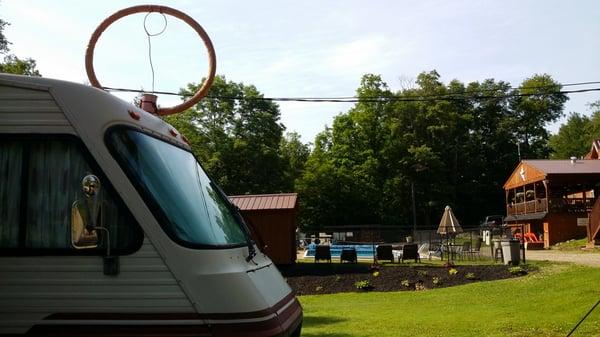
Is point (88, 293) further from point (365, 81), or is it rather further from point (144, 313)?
point (365, 81)

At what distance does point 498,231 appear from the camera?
27688 millimetres

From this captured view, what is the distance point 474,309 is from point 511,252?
8.36m

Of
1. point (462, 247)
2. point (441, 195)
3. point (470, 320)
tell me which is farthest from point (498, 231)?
point (441, 195)

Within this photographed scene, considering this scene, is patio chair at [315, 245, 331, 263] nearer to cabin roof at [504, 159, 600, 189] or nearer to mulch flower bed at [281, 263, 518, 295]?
mulch flower bed at [281, 263, 518, 295]

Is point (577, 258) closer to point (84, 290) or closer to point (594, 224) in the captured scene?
point (594, 224)

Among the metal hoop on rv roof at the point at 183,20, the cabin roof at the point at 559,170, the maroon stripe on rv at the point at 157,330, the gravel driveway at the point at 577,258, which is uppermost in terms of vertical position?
the cabin roof at the point at 559,170

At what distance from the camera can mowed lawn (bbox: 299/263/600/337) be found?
32.1 feet

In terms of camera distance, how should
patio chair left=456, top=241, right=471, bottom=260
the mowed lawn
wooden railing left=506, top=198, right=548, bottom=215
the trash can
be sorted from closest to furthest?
the mowed lawn, the trash can, patio chair left=456, top=241, right=471, bottom=260, wooden railing left=506, top=198, right=548, bottom=215

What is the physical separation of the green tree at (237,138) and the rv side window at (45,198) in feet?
158

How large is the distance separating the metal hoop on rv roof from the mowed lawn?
5201mm

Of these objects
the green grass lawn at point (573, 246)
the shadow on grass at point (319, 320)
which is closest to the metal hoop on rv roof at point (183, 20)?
the shadow on grass at point (319, 320)

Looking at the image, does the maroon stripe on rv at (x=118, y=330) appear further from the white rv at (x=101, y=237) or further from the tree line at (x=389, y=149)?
the tree line at (x=389, y=149)

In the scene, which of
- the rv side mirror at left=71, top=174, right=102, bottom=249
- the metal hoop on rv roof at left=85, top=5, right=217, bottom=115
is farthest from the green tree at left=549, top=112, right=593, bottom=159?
the rv side mirror at left=71, top=174, right=102, bottom=249

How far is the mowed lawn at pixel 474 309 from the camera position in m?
9.78
